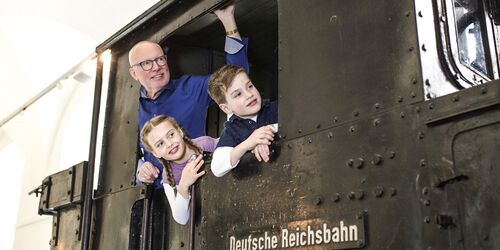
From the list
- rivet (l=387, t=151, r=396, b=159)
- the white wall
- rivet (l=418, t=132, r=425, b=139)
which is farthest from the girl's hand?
the white wall

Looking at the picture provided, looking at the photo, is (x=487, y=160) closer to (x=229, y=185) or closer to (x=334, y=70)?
(x=334, y=70)

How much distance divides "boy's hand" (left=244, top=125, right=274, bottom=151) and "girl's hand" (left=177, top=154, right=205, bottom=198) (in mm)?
523

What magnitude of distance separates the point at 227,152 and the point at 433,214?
1159 millimetres

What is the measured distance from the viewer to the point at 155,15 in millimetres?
3852

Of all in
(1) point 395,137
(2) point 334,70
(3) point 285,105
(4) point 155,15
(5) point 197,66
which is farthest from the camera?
(5) point 197,66

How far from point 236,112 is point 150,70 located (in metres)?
0.96

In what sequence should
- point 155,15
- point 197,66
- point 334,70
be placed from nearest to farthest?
point 334,70 → point 155,15 → point 197,66

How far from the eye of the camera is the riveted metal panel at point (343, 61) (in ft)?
7.32

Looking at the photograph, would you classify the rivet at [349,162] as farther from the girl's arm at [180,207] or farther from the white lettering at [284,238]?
the girl's arm at [180,207]

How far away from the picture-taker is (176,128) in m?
3.45

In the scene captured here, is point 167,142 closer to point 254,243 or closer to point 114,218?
point 114,218

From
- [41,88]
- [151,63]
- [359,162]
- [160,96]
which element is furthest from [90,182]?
[41,88]

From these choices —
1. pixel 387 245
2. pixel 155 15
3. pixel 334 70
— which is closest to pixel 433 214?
pixel 387 245

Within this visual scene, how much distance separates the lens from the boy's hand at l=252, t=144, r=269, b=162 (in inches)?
104
